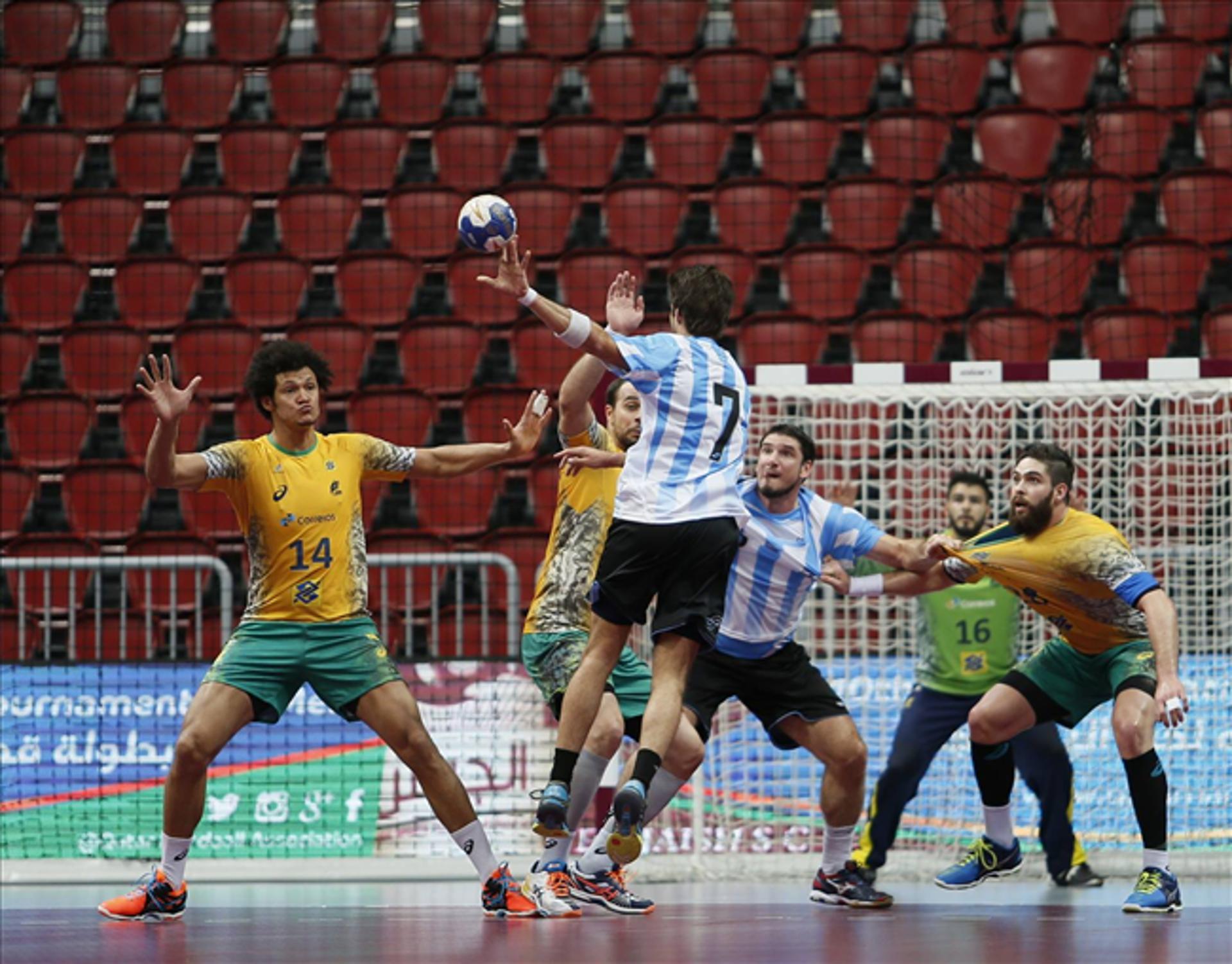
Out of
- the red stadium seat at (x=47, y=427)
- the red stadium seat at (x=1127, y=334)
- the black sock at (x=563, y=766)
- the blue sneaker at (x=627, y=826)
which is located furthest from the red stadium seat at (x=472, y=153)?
the blue sneaker at (x=627, y=826)

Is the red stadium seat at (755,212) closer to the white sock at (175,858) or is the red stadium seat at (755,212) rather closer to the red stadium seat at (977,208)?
the red stadium seat at (977,208)

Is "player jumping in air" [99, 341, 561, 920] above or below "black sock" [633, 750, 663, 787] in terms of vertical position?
above

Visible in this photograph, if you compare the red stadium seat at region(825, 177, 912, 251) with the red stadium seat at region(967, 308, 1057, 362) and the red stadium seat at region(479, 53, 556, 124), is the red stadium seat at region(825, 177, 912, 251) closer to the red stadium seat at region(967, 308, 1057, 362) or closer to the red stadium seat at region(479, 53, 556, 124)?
the red stadium seat at region(967, 308, 1057, 362)

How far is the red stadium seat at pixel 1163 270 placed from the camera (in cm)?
1475

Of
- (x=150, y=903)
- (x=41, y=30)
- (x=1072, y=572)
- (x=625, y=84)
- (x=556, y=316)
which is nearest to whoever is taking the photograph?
(x=556, y=316)

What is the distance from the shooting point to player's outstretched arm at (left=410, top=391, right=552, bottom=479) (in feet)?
24.7

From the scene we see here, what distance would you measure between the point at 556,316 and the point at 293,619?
1823mm

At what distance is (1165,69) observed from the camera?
632 inches

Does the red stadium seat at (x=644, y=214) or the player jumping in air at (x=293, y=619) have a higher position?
the red stadium seat at (x=644, y=214)

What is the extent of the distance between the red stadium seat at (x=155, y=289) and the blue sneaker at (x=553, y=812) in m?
9.89

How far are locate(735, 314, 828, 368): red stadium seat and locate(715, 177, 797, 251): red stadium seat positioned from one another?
1146mm

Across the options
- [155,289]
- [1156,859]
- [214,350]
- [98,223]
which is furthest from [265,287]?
[1156,859]

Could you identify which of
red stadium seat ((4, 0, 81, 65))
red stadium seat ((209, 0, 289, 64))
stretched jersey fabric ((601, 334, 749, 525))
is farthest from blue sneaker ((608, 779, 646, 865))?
red stadium seat ((4, 0, 81, 65))

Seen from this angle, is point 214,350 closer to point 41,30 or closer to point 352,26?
point 352,26
